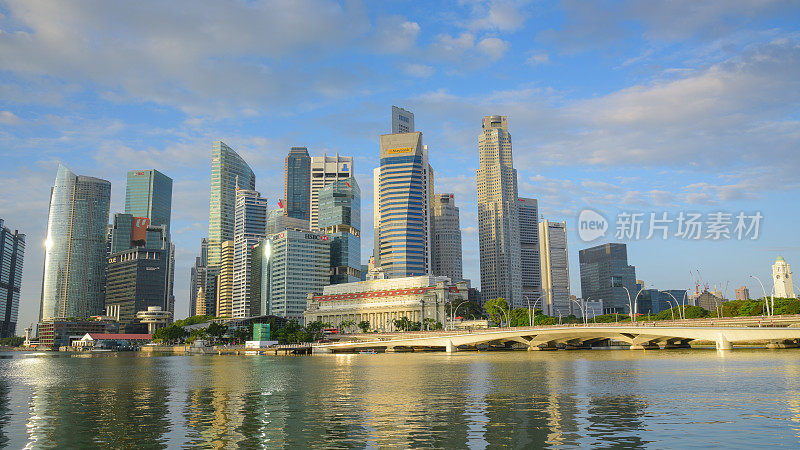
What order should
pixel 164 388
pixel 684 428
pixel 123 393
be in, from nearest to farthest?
1. pixel 684 428
2. pixel 123 393
3. pixel 164 388

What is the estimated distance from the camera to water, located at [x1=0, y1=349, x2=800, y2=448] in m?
38.4

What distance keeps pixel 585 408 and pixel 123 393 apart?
→ 54.0 meters

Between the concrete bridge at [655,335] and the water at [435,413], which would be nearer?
the water at [435,413]

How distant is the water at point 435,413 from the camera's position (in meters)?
38.4

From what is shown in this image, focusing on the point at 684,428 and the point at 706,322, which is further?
the point at 706,322

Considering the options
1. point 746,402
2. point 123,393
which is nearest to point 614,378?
point 746,402

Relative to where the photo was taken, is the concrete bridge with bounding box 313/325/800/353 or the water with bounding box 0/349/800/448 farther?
the concrete bridge with bounding box 313/325/800/353

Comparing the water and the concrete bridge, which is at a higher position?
the concrete bridge

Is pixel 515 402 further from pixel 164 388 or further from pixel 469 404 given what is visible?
pixel 164 388

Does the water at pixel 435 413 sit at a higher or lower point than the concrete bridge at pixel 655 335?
lower

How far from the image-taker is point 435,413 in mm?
49469

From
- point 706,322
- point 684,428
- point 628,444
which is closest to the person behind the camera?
point 628,444

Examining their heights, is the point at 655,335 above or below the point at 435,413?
above

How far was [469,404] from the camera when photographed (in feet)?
181
